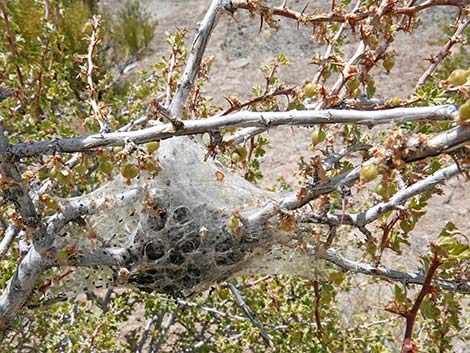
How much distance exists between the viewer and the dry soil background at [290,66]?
6.23 meters

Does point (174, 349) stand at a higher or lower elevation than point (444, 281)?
lower

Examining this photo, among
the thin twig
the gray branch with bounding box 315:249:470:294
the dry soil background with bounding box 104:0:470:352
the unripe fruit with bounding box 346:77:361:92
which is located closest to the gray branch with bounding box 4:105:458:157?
the unripe fruit with bounding box 346:77:361:92

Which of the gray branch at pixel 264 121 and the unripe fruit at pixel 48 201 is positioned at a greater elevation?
the gray branch at pixel 264 121

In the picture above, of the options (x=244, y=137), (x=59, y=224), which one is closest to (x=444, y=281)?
(x=244, y=137)

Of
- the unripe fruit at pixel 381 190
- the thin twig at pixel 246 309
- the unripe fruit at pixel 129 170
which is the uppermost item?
the unripe fruit at pixel 381 190

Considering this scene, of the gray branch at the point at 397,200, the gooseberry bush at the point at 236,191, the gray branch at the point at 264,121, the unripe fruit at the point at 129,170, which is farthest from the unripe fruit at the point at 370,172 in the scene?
the unripe fruit at the point at 129,170

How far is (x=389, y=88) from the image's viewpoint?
7.97 meters

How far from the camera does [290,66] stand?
9.05 m

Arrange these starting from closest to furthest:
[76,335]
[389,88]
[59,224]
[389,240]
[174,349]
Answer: [59,224], [389,240], [76,335], [174,349], [389,88]

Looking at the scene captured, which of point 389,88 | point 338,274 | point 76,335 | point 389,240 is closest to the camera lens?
point 338,274

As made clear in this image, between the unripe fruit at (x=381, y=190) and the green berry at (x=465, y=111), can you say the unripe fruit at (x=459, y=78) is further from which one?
the unripe fruit at (x=381, y=190)

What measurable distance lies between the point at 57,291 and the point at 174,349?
1.53 metres

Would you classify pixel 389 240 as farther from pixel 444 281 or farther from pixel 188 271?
pixel 188 271

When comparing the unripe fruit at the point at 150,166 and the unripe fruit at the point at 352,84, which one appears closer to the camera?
the unripe fruit at the point at 150,166
